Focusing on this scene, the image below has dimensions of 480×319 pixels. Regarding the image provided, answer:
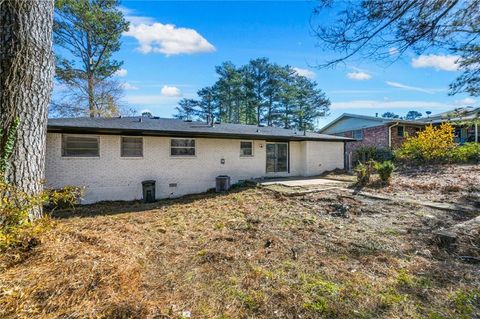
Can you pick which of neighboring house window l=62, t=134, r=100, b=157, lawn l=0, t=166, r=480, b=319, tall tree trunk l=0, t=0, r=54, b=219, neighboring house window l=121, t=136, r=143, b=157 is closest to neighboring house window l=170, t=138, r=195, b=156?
neighboring house window l=121, t=136, r=143, b=157

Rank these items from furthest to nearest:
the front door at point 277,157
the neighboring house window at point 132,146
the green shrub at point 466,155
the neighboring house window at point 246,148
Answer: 1. the green shrub at point 466,155
2. the front door at point 277,157
3. the neighboring house window at point 246,148
4. the neighboring house window at point 132,146

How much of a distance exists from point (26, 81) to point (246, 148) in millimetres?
9476

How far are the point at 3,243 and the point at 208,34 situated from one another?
13515 millimetres

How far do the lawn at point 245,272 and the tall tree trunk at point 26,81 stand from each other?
2.26ft

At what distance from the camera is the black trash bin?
916cm

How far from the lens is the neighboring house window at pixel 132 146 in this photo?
360 inches

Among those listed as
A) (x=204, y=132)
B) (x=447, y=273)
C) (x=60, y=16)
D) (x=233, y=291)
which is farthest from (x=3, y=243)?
(x=60, y=16)

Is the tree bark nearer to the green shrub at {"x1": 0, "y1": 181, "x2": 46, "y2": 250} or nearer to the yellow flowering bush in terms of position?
the green shrub at {"x1": 0, "y1": 181, "x2": 46, "y2": 250}

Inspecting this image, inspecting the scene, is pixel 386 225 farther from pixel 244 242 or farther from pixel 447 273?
pixel 244 242

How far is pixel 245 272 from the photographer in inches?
125

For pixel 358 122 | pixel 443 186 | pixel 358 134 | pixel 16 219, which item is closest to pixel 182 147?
pixel 16 219

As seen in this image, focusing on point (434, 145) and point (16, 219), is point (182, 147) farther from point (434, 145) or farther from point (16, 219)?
point (434, 145)

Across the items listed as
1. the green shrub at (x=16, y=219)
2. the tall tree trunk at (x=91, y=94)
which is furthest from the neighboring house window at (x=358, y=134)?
the green shrub at (x=16, y=219)

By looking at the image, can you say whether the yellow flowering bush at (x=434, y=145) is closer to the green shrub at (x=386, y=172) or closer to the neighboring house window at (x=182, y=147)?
the green shrub at (x=386, y=172)
